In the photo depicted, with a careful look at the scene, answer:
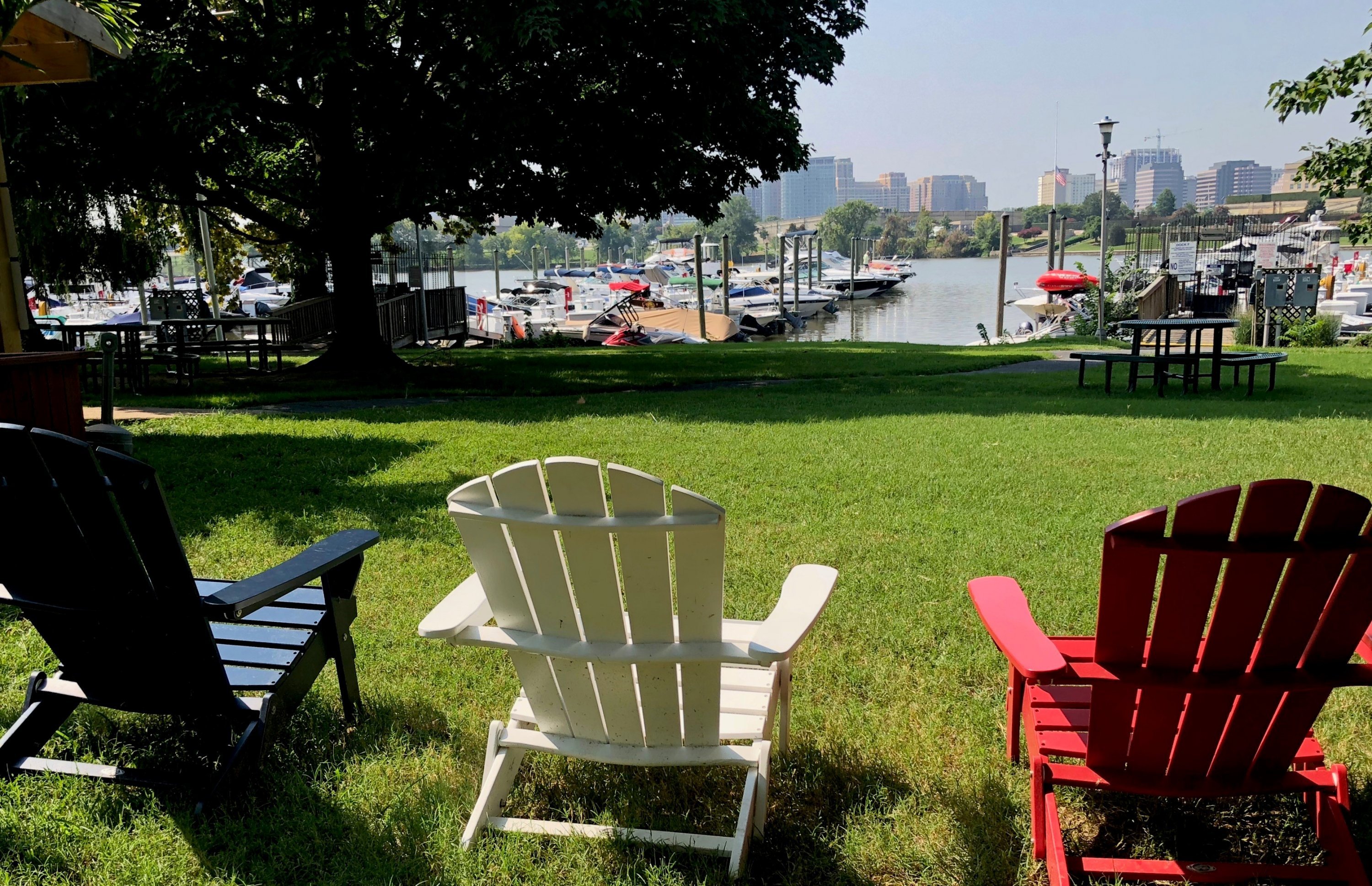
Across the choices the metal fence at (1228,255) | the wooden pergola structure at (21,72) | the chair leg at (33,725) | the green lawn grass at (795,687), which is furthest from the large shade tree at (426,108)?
the metal fence at (1228,255)

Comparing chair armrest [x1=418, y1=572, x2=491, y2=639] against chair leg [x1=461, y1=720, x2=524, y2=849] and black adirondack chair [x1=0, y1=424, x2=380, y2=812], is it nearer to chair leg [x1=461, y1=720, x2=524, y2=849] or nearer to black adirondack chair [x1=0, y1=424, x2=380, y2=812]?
chair leg [x1=461, y1=720, x2=524, y2=849]

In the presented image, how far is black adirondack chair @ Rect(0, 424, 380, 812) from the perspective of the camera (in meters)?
2.42

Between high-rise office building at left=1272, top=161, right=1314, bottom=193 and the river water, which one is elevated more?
high-rise office building at left=1272, top=161, right=1314, bottom=193

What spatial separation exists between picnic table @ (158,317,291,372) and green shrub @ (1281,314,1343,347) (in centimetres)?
1918

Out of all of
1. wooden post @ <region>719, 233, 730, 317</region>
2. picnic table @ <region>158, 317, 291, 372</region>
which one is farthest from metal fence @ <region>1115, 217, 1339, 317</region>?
picnic table @ <region>158, 317, 291, 372</region>

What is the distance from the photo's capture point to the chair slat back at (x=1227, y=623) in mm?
2064

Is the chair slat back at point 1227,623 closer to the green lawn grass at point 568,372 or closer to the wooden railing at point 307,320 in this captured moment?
the green lawn grass at point 568,372

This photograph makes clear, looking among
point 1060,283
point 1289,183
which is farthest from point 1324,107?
point 1289,183

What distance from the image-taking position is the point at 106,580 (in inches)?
100

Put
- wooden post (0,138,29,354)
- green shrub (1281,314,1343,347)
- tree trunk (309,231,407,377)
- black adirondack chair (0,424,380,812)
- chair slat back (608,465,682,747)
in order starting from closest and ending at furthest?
chair slat back (608,465,682,747) → black adirondack chair (0,424,380,812) → wooden post (0,138,29,354) → tree trunk (309,231,407,377) → green shrub (1281,314,1343,347)

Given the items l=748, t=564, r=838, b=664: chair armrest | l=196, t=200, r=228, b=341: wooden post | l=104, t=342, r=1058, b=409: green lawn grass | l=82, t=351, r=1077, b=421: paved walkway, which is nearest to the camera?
l=748, t=564, r=838, b=664: chair armrest

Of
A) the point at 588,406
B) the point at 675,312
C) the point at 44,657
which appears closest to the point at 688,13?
the point at 588,406

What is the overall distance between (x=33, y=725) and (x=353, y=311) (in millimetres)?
13258

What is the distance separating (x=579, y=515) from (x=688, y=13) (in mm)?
10771
